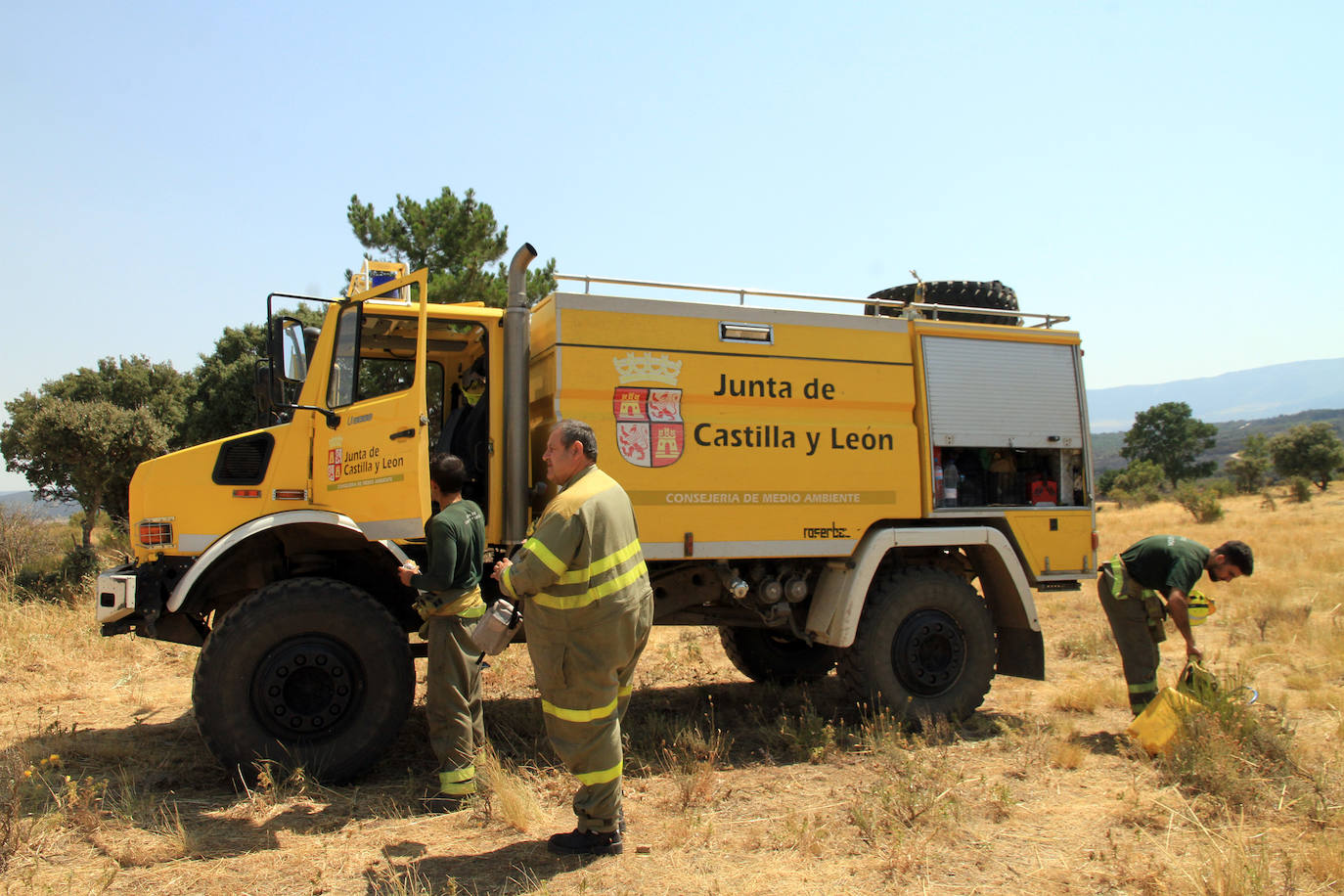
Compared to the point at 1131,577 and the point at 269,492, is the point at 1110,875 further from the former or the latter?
the point at 269,492

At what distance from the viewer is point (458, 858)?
13.2 feet

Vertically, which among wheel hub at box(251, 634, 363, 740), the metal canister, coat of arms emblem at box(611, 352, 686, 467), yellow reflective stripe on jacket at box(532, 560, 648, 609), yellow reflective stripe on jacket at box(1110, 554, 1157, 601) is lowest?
wheel hub at box(251, 634, 363, 740)

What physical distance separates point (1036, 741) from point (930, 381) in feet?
8.39

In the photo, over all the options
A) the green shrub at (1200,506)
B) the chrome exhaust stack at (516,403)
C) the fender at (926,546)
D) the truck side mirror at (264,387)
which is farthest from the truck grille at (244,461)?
the green shrub at (1200,506)

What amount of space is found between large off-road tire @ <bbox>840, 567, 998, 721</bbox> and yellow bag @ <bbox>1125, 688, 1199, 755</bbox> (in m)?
1.10

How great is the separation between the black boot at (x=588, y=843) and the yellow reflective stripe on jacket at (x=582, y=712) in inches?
21.6

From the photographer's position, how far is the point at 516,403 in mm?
5531

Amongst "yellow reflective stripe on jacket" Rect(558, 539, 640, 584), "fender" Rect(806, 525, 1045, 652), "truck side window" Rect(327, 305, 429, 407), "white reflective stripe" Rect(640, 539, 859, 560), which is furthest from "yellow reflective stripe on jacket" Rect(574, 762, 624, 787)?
"truck side window" Rect(327, 305, 429, 407)

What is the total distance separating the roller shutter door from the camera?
21.3 feet

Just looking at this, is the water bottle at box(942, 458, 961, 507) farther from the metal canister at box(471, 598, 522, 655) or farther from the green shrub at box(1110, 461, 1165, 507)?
the green shrub at box(1110, 461, 1165, 507)

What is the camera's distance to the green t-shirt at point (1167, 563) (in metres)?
5.90

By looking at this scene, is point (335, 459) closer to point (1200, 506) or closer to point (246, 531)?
point (246, 531)

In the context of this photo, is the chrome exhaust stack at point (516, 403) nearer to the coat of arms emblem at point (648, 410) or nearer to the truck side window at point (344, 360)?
the coat of arms emblem at point (648, 410)

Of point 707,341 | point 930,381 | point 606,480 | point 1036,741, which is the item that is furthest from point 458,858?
point 930,381
